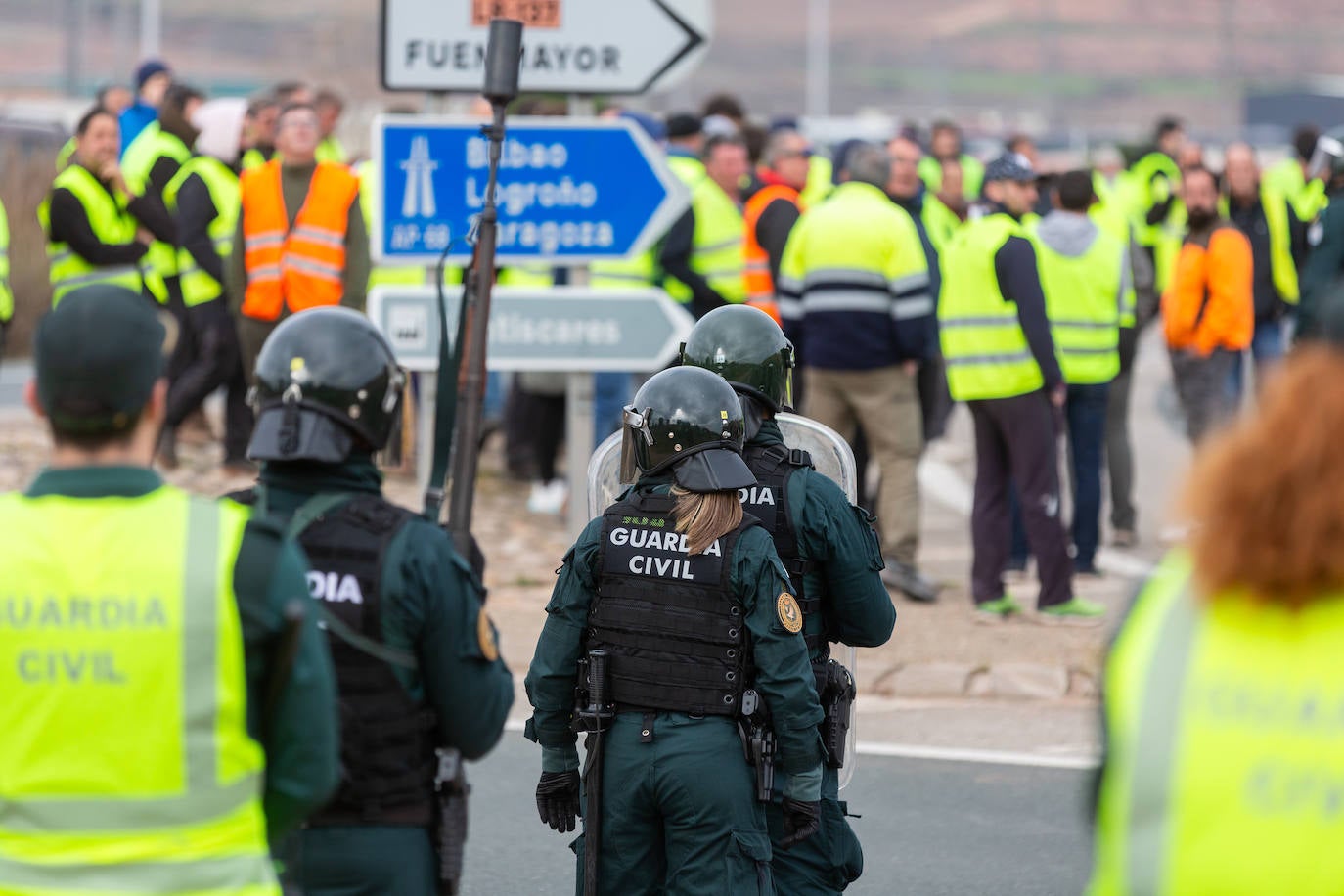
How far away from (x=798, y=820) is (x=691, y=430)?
858mm

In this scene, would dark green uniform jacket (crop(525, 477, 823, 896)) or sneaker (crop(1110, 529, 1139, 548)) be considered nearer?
dark green uniform jacket (crop(525, 477, 823, 896))

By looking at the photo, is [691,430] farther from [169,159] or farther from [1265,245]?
[1265,245]

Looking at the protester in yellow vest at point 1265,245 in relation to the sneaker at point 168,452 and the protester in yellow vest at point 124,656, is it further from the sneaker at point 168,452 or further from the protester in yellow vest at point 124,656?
the protester in yellow vest at point 124,656

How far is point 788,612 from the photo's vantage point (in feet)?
14.1

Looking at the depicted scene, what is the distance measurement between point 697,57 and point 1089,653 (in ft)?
9.93

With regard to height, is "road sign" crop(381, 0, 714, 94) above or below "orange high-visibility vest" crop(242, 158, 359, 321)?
above

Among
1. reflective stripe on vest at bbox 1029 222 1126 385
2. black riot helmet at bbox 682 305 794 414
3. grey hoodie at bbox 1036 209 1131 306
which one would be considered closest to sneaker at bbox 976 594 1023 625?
reflective stripe on vest at bbox 1029 222 1126 385

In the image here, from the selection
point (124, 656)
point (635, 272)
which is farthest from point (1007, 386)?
point (124, 656)

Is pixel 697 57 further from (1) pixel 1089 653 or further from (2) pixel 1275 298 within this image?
(2) pixel 1275 298

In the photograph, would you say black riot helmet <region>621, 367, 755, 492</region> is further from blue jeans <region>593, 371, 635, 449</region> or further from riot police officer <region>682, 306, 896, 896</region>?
blue jeans <region>593, 371, 635, 449</region>

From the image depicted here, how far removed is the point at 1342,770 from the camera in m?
2.49

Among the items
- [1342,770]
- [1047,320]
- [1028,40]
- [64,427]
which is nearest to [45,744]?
[64,427]

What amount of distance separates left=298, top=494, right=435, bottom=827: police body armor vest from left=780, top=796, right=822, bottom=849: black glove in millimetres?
1176

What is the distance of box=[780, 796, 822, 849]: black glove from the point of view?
4438mm
